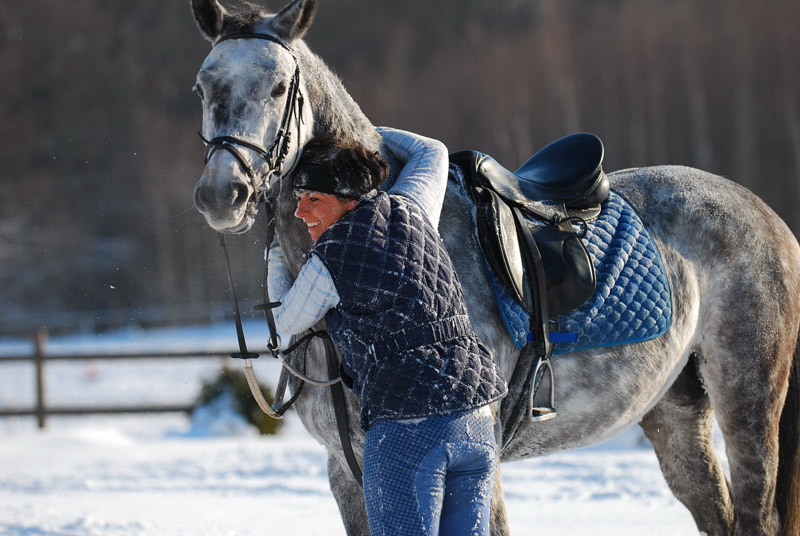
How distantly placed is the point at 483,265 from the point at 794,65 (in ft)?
76.1

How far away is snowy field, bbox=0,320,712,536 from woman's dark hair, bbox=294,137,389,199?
2.66 meters

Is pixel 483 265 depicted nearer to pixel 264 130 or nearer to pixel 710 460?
pixel 264 130

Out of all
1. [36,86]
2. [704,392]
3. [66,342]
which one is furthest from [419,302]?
[36,86]

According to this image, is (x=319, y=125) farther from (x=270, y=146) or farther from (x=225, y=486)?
(x=225, y=486)

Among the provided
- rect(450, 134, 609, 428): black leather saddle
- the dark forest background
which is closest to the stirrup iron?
rect(450, 134, 609, 428): black leather saddle

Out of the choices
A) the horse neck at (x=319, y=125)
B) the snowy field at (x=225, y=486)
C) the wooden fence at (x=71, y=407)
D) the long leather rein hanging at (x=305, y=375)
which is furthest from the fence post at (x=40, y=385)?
the horse neck at (x=319, y=125)

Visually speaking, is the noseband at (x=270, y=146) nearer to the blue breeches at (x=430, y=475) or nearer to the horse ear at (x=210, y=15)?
the horse ear at (x=210, y=15)

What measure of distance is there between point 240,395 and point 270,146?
5.78 metres

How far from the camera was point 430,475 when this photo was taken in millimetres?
1725

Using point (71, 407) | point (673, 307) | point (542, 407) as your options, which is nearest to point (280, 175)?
point (542, 407)

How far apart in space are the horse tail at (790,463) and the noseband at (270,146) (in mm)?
2217

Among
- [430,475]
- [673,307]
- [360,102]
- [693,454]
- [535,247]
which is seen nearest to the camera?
[430,475]

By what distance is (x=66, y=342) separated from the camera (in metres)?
19.4

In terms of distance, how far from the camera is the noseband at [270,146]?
6.65 feet
